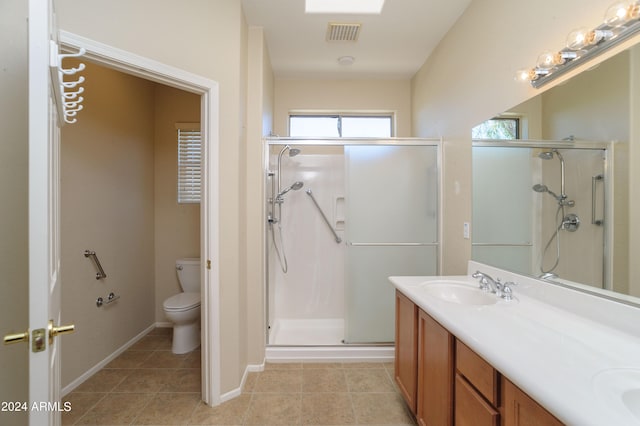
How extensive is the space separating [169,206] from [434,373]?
280cm

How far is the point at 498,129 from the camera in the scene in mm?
1620

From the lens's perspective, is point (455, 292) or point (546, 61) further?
point (455, 292)

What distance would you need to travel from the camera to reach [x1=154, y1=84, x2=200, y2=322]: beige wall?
2.84 m

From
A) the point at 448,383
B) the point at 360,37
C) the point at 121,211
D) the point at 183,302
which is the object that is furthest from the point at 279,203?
the point at 448,383

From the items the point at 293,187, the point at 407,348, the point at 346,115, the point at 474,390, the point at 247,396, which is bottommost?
the point at 247,396

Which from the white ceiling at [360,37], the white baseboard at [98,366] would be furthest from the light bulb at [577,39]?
the white baseboard at [98,366]

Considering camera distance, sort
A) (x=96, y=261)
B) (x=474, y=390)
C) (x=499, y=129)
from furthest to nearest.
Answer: (x=96, y=261) < (x=499, y=129) < (x=474, y=390)

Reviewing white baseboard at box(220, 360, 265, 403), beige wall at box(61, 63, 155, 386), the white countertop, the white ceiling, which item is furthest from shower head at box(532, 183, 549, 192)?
beige wall at box(61, 63, 155, 386)

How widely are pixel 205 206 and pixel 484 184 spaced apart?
6.03ft

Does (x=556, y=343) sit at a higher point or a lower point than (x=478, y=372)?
higher

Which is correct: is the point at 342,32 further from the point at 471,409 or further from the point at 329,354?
the point at 329,354

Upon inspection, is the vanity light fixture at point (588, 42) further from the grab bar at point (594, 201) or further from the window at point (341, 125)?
the window at point (341, 125)

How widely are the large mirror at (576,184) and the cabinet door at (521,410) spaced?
0.62 metres

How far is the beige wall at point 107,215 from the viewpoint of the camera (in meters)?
1.93
